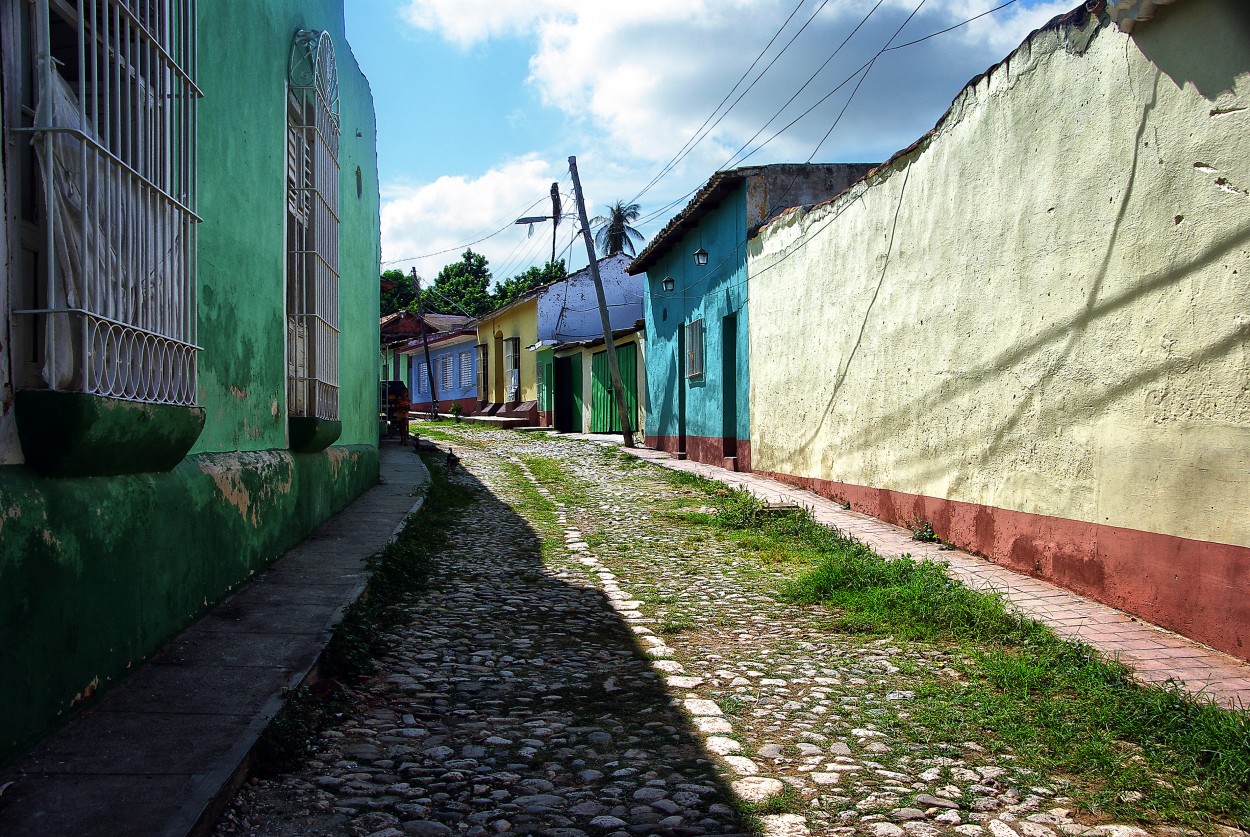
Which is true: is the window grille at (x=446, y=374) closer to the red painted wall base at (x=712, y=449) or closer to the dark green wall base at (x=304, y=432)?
the red painted wall base at (x=712, y=449)

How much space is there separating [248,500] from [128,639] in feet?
6.14

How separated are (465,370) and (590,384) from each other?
13.5 metres

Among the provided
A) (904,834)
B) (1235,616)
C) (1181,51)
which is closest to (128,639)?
(904,834)

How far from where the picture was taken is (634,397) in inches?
851

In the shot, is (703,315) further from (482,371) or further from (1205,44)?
(482,371)

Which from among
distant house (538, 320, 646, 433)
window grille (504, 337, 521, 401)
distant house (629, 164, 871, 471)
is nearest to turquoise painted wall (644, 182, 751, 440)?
distant house (629, 164, 871, 471)

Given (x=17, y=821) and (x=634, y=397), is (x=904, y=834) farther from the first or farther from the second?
(x=634, y=397)

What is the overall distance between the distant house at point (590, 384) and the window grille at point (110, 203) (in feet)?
53.8

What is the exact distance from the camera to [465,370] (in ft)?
124

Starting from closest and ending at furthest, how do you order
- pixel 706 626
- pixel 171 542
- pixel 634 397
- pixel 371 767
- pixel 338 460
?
pixel 371 767, pixel 171 542, pixel 706 626, pixel 338 460, pixel 634 397

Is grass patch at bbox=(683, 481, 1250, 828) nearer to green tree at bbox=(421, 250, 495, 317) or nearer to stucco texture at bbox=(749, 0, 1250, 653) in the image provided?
stucco texture at bbox=(749, 0, 1250, 653)

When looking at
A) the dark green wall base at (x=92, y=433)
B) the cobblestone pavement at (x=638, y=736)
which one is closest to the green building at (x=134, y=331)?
the dark green wall base at (x=92, y=433)

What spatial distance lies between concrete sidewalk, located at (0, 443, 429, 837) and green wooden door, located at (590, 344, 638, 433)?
16537 mm

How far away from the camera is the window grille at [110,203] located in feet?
10.3
